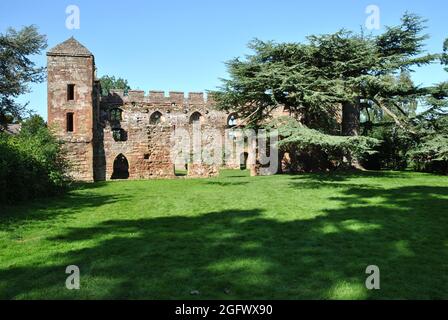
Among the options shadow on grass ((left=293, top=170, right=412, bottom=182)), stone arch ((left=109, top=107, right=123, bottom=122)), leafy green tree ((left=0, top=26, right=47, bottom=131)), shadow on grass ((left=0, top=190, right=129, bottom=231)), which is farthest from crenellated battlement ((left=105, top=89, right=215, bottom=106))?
shadow on grass ((left=0, top=190, right=129, bottom=231))

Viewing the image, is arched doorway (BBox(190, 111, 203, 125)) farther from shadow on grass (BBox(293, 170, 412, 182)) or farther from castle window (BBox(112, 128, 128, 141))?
shadow on grass (BBox(293, 170, 412, 182))

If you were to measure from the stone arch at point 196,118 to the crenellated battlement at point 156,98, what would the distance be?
1.00 meters

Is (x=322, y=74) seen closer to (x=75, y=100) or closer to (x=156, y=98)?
(x=75, y=100)

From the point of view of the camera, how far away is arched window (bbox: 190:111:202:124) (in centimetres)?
3721

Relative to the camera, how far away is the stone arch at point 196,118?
37.2m

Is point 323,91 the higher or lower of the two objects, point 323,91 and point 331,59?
the lower

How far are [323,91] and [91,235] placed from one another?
14.0 meters

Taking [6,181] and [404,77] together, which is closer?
[6,181]

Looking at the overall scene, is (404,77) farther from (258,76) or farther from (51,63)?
(51,63)

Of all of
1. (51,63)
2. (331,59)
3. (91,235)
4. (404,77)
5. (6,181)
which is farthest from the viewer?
(404,77)

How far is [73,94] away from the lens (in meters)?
22.7

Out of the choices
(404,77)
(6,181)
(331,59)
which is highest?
(404,77)
